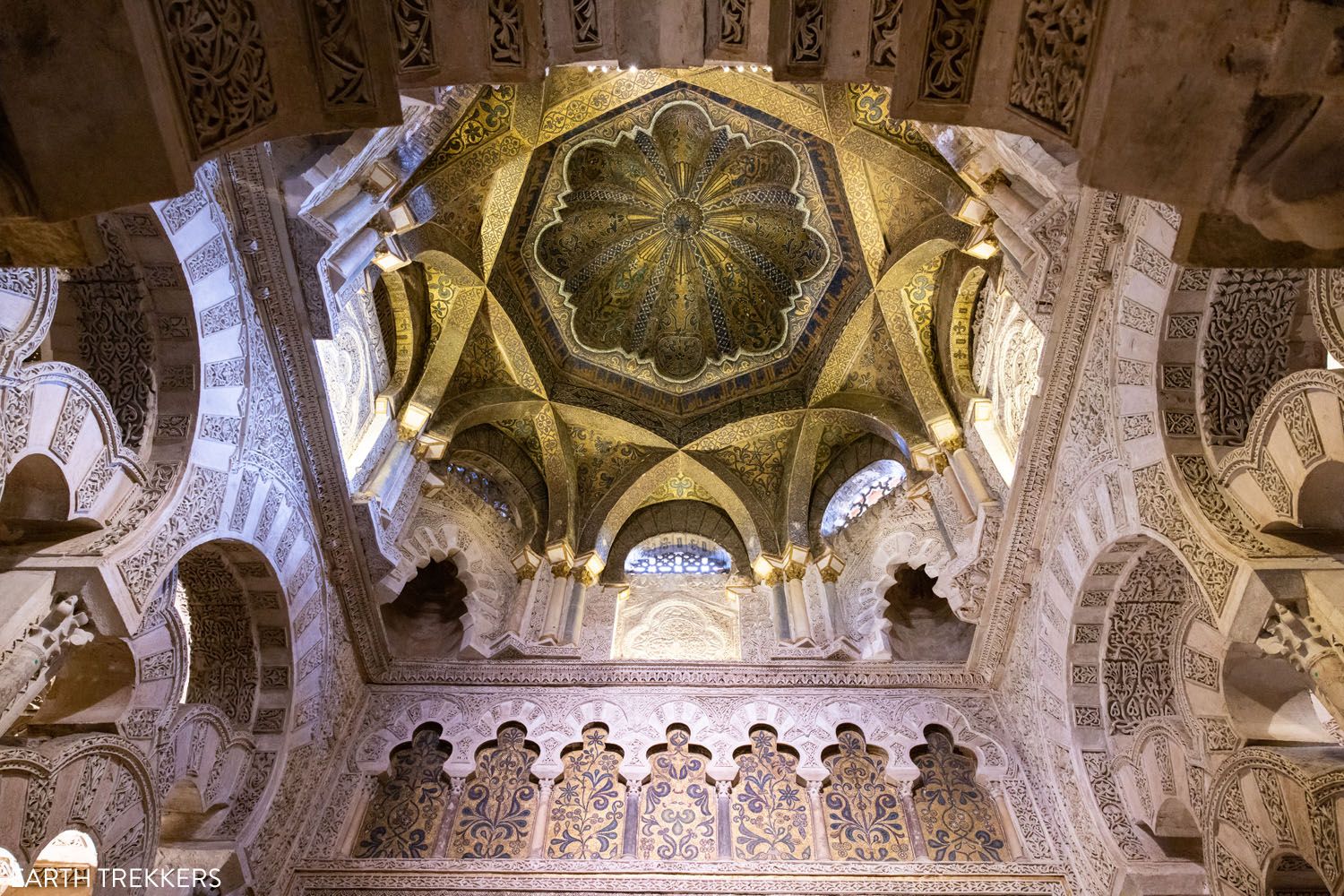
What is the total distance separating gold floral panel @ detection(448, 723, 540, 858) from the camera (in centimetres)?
655

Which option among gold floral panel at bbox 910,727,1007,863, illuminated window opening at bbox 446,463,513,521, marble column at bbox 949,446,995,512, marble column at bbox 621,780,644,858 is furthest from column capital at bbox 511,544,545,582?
marble column at bbox 949,446,995,512

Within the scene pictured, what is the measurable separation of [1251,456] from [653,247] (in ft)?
25.0

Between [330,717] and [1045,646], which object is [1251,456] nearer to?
[1045,646]

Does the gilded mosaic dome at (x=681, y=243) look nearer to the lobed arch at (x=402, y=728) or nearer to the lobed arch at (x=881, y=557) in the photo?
the lobed arch at (x=881, y=557)

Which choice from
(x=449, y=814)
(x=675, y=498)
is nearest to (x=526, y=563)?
(x=675, y=498)

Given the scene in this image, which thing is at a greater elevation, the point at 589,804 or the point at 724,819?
the point at 589,804

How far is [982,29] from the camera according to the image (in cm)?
272

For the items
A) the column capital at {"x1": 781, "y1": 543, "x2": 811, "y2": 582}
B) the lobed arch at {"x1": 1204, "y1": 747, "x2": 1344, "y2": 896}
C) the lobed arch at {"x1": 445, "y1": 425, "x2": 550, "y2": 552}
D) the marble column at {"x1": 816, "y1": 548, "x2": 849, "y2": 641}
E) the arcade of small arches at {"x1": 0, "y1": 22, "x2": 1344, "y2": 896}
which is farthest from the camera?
the lobed arch at {"x1": 445, "y1": 425, "x2": 550, "y2": 552}

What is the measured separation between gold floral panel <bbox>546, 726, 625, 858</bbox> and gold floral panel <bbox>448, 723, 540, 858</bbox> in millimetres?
216

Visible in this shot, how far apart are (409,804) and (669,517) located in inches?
175

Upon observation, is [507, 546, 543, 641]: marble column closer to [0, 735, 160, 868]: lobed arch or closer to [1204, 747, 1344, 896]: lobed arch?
[0, 735, 160, 868]: lobed arch

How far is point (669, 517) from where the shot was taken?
1021cm

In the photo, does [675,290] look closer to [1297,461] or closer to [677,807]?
[677,807]

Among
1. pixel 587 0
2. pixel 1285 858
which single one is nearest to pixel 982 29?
pixel 587 0
